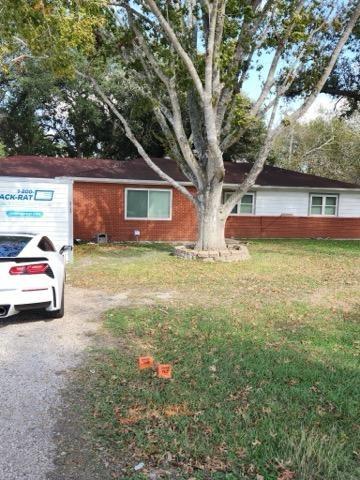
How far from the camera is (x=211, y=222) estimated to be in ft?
46.0

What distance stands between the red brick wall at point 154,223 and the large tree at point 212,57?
509 cm

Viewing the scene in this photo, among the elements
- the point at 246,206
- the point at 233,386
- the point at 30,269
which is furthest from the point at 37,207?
the point at 246,206

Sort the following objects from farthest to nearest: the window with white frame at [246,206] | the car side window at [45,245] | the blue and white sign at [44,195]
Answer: the window with white frame at [246,206] < the blue and white sign at [44,195] < the car side window at [45,245]

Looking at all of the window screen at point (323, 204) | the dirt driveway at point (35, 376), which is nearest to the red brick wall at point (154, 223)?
the window screen at point (323, 204)

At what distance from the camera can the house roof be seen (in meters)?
19.1

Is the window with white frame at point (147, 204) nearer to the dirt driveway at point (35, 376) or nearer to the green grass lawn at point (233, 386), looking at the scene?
the green grass lawn at point (233, 386)

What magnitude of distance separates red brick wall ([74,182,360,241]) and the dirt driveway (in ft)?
36.5

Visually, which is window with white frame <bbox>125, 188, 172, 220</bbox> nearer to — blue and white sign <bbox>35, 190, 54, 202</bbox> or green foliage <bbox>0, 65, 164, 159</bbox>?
blue and white sign <bbox>35, 190, 54, 202</bbox>

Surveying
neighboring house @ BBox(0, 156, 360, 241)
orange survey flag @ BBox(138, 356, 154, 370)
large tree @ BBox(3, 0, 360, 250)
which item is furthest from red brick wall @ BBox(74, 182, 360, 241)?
orange survey flag @ BBox(138, 356, 154, 370)

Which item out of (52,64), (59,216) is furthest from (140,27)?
(59,216)

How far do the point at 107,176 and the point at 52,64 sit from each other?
6.59 m

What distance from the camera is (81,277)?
34.4 feet

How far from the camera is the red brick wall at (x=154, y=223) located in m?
18.9

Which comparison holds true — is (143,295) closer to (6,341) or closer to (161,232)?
(6,341)
